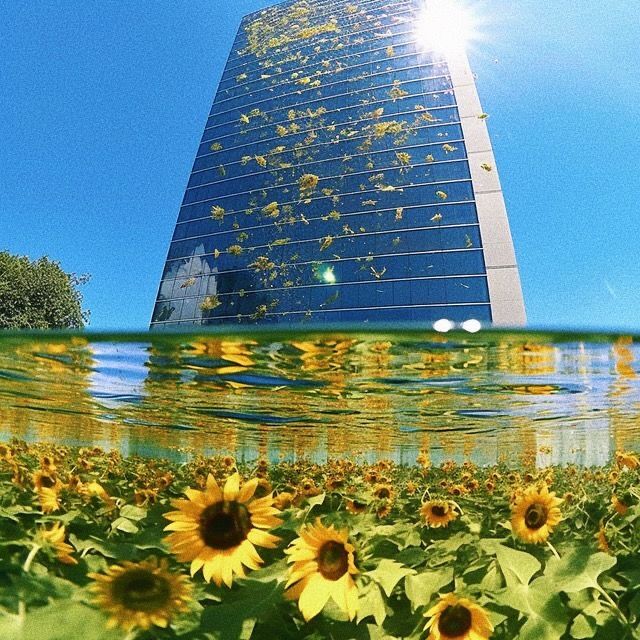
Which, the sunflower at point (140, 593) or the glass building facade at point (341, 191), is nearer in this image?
the sunflower at point (140, 593)

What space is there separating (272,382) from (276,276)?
1195 inches

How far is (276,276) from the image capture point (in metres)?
30.9

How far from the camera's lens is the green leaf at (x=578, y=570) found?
0.54 meters

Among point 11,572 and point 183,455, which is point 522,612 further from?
point 183,455

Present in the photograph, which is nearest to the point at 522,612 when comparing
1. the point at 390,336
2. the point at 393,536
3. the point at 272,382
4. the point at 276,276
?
the point at 393,536

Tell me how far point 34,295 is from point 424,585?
84.7ft

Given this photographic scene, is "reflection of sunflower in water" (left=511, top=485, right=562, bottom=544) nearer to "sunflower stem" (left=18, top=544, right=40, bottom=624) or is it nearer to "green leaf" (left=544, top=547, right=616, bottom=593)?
"green leaf" (left=544, top=547, right=616, bottom=593)

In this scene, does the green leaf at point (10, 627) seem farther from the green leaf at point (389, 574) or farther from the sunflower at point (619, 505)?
the sunflower at point (619, 505)

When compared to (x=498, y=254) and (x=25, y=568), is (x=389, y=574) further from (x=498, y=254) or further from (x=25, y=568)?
(x=498, y=254)

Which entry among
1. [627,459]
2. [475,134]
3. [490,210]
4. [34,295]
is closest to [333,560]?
[627,459]

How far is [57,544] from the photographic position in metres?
0.54

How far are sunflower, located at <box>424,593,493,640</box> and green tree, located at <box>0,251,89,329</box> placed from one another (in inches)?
958

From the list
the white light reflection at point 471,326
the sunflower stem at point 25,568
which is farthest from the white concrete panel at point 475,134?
the sunflower stem at point 25,568

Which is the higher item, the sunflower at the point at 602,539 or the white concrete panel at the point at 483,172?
the white concrete panel at the point at 483,172
